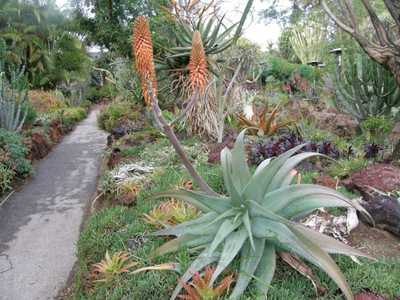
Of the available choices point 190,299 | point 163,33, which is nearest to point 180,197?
point 190,299

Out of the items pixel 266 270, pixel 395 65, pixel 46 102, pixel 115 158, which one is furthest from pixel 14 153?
pixel 46 102

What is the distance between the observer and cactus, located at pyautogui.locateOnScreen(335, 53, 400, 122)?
7188 mm

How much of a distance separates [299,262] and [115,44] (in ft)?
29.8

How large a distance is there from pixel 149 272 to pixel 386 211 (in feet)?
6.75

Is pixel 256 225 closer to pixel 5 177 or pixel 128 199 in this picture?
pixel 128 199

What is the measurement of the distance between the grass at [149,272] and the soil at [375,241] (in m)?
0.26

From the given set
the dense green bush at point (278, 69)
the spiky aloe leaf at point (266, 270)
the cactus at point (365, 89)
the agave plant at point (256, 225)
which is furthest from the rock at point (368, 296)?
the dense green bush at point (278, 69)

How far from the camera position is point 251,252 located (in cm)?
262

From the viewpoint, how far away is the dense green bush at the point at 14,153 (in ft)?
23.2

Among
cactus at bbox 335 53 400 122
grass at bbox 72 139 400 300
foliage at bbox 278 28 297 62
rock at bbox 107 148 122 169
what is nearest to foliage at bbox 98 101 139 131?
rock at bbox 107 148 122 169

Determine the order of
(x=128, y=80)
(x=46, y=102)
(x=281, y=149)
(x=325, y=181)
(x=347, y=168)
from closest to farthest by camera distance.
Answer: (x=325, y=181), (x=347, y=168), (x=281, y=149), (x=128, y=80), (x=46, y=102)

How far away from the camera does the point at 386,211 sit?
3.30 m

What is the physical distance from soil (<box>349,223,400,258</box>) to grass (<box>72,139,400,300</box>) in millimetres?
260

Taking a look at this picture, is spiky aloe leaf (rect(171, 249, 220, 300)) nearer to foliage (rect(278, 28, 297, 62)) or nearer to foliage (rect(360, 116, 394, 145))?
foliage (rect(360, 116, 394, 145))
